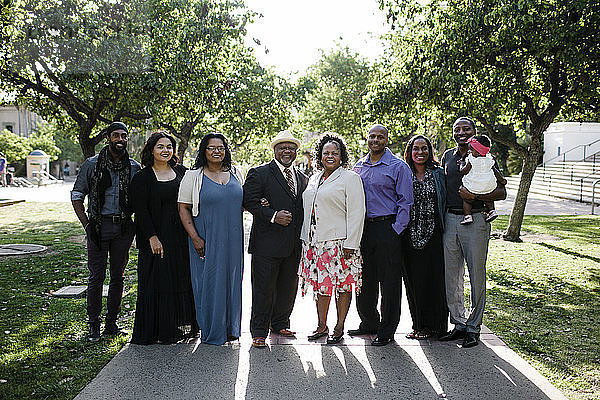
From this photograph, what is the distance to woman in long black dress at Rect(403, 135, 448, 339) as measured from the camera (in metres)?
5.60

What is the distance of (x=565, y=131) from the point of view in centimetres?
3631

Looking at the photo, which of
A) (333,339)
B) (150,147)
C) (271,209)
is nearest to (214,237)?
(271,209)

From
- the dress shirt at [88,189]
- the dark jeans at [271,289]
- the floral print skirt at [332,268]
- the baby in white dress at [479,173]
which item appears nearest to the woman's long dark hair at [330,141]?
the floral print skirt at [332,268]

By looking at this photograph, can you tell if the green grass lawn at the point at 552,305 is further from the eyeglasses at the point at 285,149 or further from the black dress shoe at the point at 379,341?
the eyeglasses at the point at 285,149

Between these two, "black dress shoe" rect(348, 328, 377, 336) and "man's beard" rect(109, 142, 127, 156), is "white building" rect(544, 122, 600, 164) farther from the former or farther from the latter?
"man's beard" rect(109, 142, 127, 156)

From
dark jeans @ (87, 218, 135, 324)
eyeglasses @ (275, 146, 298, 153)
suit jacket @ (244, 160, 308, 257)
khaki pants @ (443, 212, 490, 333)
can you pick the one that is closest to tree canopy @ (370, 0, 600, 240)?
khaki pants @ (443, 212, 490, 333)

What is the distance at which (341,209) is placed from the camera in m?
5.44

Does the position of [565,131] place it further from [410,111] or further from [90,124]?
[90,124]

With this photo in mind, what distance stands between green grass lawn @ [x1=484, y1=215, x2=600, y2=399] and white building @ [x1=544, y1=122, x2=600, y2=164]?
79.8 ft

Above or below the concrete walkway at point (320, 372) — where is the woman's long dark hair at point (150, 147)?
above

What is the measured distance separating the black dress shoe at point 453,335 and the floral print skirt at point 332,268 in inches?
40.4

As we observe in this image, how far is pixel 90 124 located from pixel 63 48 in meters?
1.66

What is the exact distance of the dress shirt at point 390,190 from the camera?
548 cm

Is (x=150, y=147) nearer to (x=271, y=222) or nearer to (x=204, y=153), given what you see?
(x=204, y=153)
